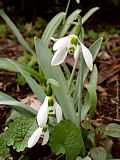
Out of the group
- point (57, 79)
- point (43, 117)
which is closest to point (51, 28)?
point (57, 79)

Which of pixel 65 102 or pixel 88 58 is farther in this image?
pixel 65 102

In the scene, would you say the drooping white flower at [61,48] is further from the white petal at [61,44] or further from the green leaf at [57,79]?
the green leaf at [57,79]

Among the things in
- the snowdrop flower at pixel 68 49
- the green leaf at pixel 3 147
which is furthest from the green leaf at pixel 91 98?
the green leaf at pixel 3 147

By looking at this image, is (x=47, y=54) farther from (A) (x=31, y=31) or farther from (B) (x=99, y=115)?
(A) (x=31, y=31)

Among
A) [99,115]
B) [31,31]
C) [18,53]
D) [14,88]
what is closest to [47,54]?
[99,115]

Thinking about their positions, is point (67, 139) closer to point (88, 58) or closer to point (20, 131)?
point (20, 131)

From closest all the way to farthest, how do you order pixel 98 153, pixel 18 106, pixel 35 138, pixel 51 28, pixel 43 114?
1. pixel 43 114
2. pixel 35 138
3. pixel 98 153
4. pixel 18 106
5. pixel 51 28
